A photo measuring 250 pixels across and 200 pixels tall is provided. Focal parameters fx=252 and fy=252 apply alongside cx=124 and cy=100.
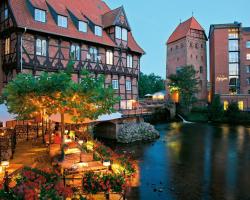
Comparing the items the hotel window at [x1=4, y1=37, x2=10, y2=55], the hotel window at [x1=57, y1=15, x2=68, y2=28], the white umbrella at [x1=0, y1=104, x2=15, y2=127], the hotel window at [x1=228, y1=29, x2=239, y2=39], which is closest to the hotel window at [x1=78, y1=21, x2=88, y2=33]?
the hotel window at [x1=57, y1=15, x2=68, y2=28]

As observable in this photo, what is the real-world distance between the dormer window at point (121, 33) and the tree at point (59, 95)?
18.2 metres

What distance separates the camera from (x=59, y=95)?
11430 millimetres

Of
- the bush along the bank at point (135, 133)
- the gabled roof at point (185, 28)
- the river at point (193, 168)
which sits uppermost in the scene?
the gabled roof at point (185, 28)

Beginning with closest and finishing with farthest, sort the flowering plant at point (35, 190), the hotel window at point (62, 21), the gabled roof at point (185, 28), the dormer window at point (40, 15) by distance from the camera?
1. the flowering plant at point (35, 190)
2. the dormer window at point (40, 15)
3. the hotel window at point (62, 21)
4. the gabled roof at point (185, 28)

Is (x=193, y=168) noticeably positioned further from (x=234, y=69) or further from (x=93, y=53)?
(x=234, y=69)

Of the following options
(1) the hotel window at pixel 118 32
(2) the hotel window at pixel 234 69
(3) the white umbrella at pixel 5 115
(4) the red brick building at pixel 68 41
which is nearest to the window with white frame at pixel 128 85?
(4) the red brick building at pixel 68 41

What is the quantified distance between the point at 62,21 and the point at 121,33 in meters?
7.65

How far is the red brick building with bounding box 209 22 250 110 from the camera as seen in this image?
5088cm

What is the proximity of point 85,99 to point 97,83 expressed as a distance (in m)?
0.94

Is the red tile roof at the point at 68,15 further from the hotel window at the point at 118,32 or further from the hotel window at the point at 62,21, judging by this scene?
the hotel window at the point at 118,32

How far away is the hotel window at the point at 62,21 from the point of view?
974 inches

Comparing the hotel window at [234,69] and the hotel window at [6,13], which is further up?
the hotel window at [6,13]

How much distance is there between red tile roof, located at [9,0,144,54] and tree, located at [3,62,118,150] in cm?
1167

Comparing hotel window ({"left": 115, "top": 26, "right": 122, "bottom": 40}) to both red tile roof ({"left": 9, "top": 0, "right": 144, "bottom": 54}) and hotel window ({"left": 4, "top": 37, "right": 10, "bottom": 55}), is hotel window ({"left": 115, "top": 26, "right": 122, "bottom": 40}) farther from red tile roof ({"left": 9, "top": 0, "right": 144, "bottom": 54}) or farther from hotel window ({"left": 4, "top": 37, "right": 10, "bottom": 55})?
hotel window ({"left": 4, "top": 37, "right": 10, "bottom": 55})
